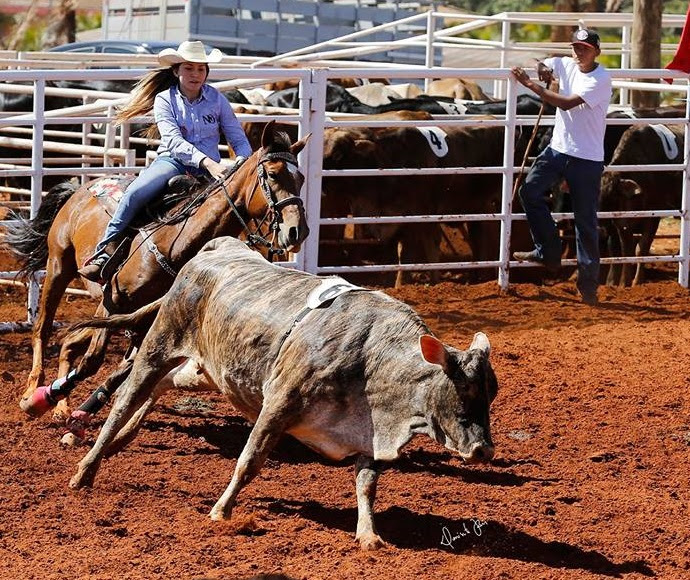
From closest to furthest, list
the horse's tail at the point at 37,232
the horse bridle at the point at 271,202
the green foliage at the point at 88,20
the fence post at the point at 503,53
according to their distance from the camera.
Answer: the horse bridle at the point at 271,202 < the horse's tail at the point at 37,232 < the fence post at the point at 503,53 < the green foliage at the point at 88,20

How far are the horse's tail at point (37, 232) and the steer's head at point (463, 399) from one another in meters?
4.08

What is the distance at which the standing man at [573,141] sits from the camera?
10.3 metres

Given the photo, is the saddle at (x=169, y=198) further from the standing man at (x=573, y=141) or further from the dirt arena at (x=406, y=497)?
the standing man at (x=573, y=141)

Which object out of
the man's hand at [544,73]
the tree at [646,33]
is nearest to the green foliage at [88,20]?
the tree at [646,33]

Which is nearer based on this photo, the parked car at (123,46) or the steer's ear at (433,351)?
the steer's ear at (433,351)

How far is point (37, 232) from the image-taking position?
8469 mm

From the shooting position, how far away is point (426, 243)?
1261 centimetres

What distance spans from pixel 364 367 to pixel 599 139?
229 inches

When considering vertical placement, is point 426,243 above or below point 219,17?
below

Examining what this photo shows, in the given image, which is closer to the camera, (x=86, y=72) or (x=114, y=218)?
(x=114, y=218)

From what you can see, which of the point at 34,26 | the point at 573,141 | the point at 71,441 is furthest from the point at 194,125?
the point at 34,26

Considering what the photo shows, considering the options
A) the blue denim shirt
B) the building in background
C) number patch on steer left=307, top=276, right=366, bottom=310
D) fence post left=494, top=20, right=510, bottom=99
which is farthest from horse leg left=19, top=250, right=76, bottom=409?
the building in background

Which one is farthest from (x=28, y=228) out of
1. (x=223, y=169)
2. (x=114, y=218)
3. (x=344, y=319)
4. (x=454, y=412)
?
(x=454, y=412)

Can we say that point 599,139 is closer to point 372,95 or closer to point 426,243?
point 426,243
